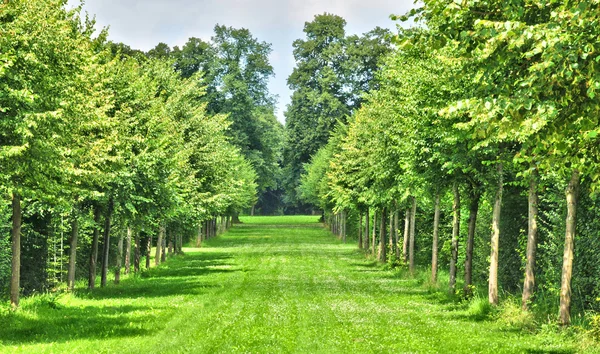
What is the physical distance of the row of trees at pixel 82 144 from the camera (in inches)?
700

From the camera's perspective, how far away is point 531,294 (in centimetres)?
1906

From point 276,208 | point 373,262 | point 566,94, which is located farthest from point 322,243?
point 276,208

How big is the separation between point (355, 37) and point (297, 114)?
11.5 metres

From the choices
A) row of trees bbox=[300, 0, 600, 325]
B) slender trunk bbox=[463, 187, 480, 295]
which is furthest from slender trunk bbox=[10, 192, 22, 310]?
slender trunk bbox=[463, 187, 480, 295]

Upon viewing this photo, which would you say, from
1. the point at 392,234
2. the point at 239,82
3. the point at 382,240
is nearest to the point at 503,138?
the point at 392,234

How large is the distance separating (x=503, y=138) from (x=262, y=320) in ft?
36.5

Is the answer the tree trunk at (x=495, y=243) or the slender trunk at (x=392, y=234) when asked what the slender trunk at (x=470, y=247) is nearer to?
the tree trunk at (x=495, y=243)

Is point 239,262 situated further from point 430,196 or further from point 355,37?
point 355,37

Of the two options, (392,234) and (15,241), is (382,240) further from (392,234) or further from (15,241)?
(15,241)

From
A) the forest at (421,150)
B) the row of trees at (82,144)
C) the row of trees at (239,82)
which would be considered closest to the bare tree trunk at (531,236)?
the forest at (421,150)

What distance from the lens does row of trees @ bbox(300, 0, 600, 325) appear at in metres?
9.30

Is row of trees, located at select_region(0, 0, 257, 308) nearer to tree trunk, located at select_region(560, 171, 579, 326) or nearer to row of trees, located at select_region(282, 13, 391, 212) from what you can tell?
tree trunk, located at select_region(560, 171, 579, 326)

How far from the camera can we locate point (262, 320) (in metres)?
20.8

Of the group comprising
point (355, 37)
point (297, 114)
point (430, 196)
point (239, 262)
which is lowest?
point (239, 262)
